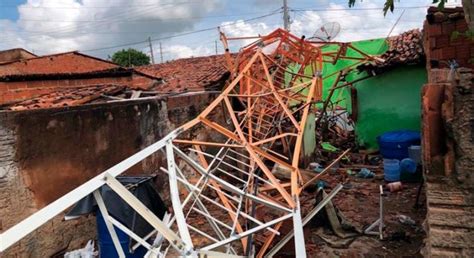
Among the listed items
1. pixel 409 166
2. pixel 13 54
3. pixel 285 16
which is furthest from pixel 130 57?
pixel 409 166

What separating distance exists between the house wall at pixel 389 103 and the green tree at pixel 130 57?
2364 centimetres

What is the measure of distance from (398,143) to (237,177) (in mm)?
4858

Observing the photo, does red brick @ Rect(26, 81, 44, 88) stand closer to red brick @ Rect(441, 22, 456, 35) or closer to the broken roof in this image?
red brick @ Rect(441, 22, 456, 35)

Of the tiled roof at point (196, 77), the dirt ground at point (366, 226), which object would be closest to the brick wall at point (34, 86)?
the tiled roof at point (196, 77)

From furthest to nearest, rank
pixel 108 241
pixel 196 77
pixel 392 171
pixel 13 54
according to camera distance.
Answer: pixel 196 77, pixel 13 54, pixel 392 171, pixel 108 241

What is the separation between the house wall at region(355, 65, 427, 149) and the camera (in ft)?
34.9

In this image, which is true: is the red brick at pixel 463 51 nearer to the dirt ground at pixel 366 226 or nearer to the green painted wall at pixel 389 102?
the dirt ground at pixel 366 226

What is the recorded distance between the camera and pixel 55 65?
31.6ft

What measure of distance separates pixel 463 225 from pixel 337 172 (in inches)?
291

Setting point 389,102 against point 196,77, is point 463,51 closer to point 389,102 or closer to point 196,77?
point 389,102

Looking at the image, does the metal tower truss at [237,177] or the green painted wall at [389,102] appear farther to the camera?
the green painted wall at [389,102]

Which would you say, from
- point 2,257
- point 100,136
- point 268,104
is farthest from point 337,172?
point 2,257

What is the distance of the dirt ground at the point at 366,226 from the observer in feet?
16.7

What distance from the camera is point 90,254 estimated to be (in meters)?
4.39
